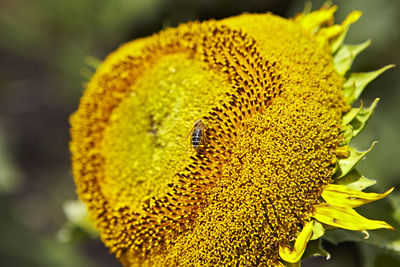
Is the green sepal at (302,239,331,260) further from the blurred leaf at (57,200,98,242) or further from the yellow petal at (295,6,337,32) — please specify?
the blurred leaf at (57,200,98,242)

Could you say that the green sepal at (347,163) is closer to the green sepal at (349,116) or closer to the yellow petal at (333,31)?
the green sepal at (349,116)

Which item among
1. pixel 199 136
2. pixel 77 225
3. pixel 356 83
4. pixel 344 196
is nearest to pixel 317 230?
pixel 344 196

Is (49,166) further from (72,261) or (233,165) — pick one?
(233,165)

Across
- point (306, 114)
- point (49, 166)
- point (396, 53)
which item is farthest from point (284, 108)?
point (49, 166)

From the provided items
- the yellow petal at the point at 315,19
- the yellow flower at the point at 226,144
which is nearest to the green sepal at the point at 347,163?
the yellow flower at the point at 226,144

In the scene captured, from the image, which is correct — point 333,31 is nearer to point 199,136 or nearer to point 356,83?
point 356,83

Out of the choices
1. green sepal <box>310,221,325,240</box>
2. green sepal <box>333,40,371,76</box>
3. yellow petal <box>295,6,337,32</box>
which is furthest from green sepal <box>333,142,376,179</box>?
yellow petal <box>295,6,337,32</box>
